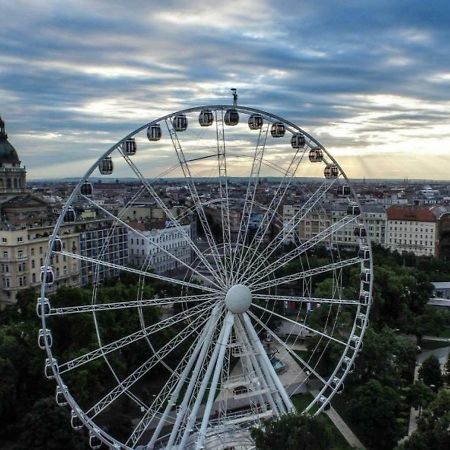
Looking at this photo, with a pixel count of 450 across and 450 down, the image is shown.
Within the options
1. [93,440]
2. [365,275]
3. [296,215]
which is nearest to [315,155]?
[296,215]

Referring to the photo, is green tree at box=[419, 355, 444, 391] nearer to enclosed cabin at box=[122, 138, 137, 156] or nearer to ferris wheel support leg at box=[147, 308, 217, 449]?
ferris wheel support leg at box=[147, 308, 217, 449]

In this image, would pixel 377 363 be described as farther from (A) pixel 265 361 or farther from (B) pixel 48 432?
(B) pixel 48 432

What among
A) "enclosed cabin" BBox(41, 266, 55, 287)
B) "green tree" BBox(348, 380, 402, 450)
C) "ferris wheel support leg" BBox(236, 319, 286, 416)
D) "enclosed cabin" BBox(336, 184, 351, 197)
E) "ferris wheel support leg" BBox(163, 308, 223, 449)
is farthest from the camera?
"green tree" BBox(348, 380, 402, 450)

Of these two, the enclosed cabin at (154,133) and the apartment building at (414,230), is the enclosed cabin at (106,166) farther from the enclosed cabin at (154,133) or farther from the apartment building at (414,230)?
the apartment building at (414,230)

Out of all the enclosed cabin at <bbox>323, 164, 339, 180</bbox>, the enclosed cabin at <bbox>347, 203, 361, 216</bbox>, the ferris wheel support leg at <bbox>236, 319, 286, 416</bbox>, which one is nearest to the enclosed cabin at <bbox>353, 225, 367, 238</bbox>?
the enclosed cabin at <bbox>347, 203, 361, 216</bbox>

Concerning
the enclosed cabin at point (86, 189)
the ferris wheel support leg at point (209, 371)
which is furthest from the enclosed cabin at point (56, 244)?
the ferris wheel support leg at point (209, 371)

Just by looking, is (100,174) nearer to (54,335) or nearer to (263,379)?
(263,379)

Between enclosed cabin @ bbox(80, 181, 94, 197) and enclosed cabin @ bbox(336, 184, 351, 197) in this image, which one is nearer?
enclosed cabin @ bbox(80, 181, 94, 197)
